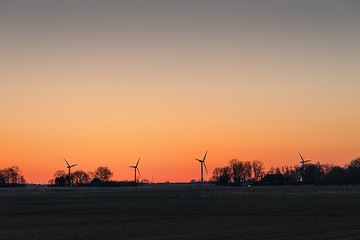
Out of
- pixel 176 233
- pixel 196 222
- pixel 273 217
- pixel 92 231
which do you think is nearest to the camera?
pixel 176 233

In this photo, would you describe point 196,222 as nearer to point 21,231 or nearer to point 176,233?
point 176,233

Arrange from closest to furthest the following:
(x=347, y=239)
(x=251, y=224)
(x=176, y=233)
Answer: (x=347, y=239) < (x=176, y=233) < (x=251, y=224)

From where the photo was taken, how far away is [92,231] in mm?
31984

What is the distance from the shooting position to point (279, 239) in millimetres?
26109

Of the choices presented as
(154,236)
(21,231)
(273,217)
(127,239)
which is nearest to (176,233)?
(154,236)

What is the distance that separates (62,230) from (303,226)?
1652 centimetres

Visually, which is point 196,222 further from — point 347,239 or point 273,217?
point 347,239

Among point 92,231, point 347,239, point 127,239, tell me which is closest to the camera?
point 347,239

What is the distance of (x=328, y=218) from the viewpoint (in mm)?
39156

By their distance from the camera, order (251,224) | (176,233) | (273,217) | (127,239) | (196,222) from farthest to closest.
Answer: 1. (273,217)
2. (196,222)
3. (251,224)
4. (176,233)
5. (127,239)

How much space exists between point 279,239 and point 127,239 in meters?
8.50

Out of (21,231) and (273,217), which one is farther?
(273,217)

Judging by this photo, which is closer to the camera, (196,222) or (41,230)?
(41,230)

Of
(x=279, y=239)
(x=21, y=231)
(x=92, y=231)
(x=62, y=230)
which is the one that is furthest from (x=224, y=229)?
(x=21, y=231)
